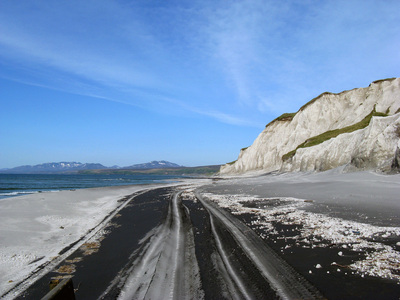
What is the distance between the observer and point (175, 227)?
10.1m

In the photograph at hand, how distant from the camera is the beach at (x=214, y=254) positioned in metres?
4.65

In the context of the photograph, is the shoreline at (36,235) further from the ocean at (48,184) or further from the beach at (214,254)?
the ocean at (48,184)

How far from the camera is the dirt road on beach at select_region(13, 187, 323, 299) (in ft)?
15.0

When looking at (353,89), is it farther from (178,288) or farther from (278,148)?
Answer: (178,288)

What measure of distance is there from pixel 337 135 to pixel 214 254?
3992 centimetres

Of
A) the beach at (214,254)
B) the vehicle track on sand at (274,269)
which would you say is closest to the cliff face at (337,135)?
the beach at (214,254)

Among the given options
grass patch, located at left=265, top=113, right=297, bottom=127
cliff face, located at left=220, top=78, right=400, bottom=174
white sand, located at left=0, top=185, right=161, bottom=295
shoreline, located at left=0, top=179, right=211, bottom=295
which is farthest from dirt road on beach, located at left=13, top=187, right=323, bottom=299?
grass patch, located at left=265, top=113, right=297, bottom=127

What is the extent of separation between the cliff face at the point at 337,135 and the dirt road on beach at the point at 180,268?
741 inches

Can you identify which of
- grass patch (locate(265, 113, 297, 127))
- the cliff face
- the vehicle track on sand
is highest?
grass patch (locate(265, 113, 297, 127))

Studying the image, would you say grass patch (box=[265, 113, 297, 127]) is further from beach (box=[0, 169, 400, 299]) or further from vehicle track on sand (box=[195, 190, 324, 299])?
vehicle track on sand (box=[195, 190, 324, 299])

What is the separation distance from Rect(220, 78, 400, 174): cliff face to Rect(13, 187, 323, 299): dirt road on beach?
1881 centimetres

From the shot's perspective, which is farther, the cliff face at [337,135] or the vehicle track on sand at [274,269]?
the cliff face at [337,135]

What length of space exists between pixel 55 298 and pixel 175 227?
732 centimetres

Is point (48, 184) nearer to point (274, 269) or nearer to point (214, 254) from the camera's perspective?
point (214, 254)
